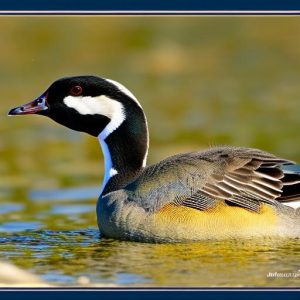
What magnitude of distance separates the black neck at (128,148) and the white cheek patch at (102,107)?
5 cm

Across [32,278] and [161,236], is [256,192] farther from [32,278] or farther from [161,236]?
[32,278]

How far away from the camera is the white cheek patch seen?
11656 millimetres

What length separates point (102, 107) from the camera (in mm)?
11703

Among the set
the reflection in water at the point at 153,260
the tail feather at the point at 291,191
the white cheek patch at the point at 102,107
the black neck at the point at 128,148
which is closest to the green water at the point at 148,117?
the reflection in water at the point at 153,260

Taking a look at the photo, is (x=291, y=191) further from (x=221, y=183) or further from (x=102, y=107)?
(x=102, y=107)

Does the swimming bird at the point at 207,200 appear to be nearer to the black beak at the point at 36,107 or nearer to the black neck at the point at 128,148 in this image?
the black neck at the point at 128,148

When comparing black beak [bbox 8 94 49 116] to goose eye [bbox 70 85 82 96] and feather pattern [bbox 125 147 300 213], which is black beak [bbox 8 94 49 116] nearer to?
goose eye [bbox 70 85 82 96]

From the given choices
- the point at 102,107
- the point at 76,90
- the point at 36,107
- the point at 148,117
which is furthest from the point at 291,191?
the point at 148,117

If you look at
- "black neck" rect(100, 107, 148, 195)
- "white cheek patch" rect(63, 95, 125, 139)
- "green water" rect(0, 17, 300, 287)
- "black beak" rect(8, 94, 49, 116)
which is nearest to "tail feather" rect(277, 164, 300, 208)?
"green water" rect(0, 17, 300, 287)

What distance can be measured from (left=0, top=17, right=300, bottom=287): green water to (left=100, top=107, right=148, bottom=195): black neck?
22.1 inches

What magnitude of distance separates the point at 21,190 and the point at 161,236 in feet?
10.5

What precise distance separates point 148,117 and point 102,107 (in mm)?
5236

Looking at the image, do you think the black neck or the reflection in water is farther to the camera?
the black neck

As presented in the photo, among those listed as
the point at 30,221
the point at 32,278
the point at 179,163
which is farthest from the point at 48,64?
the point at 32,278
